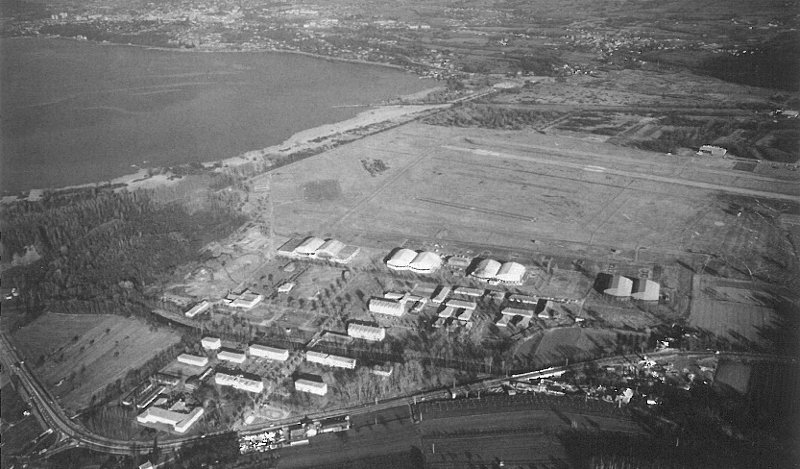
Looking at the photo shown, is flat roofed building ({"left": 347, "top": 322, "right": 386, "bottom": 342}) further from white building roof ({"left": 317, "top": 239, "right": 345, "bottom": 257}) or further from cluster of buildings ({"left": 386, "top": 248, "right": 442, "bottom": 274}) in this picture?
white building roof ({"left": 317, "top": 239, "right": 345, "bottom": 257})

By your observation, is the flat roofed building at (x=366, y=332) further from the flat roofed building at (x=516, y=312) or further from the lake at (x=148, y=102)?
the lake at (x=148, y=102)

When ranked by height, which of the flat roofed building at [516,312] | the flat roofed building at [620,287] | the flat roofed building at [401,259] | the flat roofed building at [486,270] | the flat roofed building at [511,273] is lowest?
the flat roofed building at [401,259]

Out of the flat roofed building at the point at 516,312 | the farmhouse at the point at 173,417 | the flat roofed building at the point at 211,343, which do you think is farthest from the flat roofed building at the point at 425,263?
the farmhouse at the point at 173,417

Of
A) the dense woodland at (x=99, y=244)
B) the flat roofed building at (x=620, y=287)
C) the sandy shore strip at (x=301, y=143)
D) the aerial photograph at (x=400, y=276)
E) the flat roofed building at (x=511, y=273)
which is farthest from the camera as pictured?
the sandy shore strip at (x=301, y=143)

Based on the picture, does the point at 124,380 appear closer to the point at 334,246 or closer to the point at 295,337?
the point at 295,337

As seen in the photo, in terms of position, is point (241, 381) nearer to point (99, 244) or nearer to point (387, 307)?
point (387, 307)

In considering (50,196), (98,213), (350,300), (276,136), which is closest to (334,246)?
(350,300)

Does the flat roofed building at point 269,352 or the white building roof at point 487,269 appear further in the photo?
the white building roof at point 487,269
